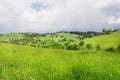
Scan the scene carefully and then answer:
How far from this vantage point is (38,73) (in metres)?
12.5

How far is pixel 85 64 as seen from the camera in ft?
42.9

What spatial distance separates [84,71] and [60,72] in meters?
1.15

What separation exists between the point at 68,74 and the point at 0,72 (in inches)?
115

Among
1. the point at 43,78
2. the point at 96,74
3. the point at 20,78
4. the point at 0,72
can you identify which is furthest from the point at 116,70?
the point at 0,72

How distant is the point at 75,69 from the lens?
12523 millimetres

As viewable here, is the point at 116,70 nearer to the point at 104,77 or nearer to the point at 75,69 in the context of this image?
the point at 104,77

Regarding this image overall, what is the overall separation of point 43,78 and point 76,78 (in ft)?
4.41

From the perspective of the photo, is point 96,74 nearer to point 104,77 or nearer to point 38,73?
point 104,77

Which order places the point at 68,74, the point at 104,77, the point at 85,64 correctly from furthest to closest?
the point at 85,64
the point at 68,74
the point at 104,77

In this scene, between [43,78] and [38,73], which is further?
[38,73]

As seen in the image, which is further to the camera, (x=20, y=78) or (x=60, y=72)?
(x=60, y=72)

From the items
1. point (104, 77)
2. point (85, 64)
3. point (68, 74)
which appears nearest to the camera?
point (104, 77)

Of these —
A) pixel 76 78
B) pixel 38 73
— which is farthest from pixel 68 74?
pixel 38 73

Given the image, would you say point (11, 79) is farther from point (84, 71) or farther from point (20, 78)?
point (84, 71)
